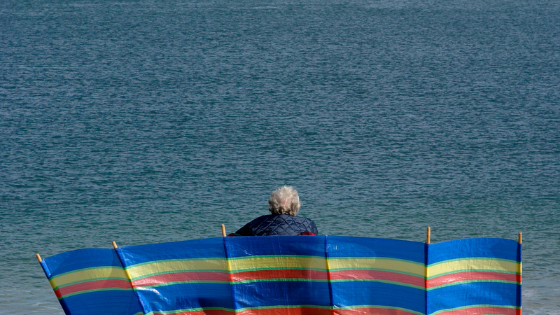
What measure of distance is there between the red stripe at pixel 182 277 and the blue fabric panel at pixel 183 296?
5 centimetres

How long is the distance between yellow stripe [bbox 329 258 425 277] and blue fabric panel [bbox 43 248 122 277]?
1.63 m

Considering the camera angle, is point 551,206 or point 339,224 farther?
point 551,206

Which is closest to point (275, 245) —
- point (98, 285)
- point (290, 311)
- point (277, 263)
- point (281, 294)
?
point (277, 263)

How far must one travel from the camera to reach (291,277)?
6.11m

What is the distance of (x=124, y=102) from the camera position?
23859 mm

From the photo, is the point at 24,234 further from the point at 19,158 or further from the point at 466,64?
the point at 466,64

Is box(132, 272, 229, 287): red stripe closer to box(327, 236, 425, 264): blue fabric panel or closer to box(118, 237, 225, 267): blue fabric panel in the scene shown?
box(118, 237, 225, 267): blue fabric panel

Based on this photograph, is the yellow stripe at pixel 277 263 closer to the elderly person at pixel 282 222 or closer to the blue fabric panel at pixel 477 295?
the elderly person at pixel 282 222

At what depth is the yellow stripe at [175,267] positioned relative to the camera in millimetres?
6129

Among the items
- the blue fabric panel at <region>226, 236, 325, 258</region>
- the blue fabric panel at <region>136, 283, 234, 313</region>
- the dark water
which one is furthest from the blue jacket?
the dark water

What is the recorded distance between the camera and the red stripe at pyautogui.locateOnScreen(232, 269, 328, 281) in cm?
608

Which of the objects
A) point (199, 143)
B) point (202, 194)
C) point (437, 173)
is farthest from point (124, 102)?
point (437, 173)

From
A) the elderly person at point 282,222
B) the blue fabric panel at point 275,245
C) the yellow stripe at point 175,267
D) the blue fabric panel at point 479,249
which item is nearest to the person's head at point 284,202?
the elderly person at point 282,222

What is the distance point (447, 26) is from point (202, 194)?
24118 millimetres
